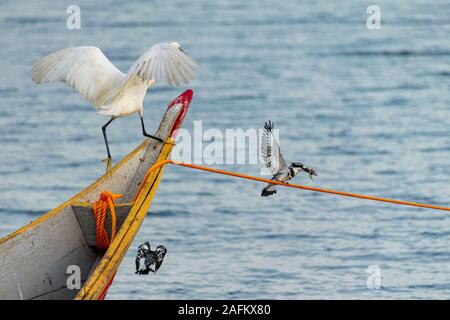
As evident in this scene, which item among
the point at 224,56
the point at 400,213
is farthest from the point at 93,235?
the point at 224,56

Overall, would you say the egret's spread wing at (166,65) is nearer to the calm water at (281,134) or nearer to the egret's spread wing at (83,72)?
the egret's spread wing at (83,72)

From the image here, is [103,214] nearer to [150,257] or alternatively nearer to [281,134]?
[150,257]

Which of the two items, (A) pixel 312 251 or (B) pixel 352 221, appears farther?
(B) pixel 352 221

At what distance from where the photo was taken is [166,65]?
970 cm

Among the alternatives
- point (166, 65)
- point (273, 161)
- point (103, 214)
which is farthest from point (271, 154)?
point (103, 214)

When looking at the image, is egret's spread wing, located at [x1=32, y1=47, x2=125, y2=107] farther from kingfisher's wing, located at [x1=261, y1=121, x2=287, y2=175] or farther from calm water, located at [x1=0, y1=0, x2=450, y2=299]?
calm water, located at [x1=0, y1=0, x2=450, y2=299]

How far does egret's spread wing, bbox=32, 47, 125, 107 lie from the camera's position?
1043 cm

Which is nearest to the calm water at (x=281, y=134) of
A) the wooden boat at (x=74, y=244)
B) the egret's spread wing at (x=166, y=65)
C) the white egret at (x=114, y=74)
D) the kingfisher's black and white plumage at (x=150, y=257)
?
the kingfisher's black and white plumage at (x=150, y=257)

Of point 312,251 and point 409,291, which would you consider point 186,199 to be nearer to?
point 312,251

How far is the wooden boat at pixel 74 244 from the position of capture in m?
9.42

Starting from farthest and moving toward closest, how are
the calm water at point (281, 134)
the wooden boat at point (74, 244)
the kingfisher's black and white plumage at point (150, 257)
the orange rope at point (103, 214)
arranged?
1. the calm water at point (281, 134)
2. the kingfisher's black and white plumage at point (150, 257)
3. the orange rope at point (103, 214)
4. the wooden boat at point (74, 244)

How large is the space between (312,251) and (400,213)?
4.98 ft

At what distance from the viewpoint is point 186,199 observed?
47.1 ft
